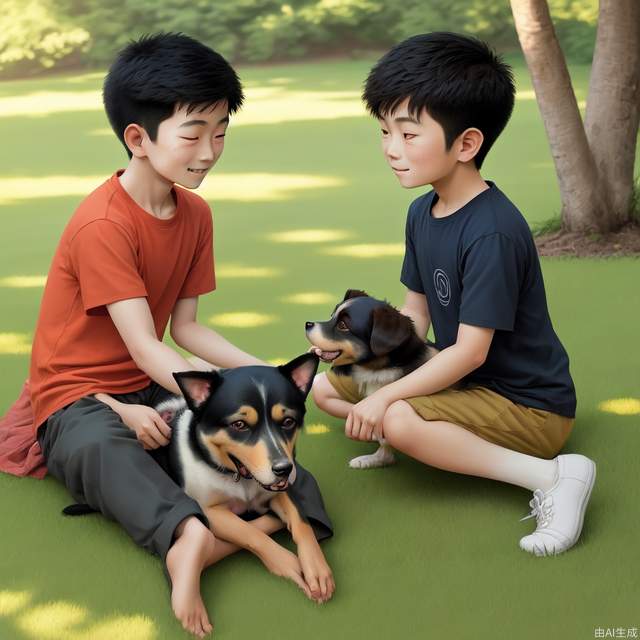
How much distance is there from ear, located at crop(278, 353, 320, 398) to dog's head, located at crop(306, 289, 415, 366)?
0.38m

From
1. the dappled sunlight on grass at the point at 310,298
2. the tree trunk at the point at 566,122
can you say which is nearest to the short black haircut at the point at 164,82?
the dappled sunlight on grass at the point at 310,298

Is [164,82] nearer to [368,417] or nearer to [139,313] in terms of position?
[139,313]

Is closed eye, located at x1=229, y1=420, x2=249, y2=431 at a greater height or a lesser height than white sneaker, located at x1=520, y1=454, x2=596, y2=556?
greater

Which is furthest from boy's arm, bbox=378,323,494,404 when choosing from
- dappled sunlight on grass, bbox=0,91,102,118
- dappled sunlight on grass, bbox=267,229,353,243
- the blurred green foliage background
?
the blurred green foliage background

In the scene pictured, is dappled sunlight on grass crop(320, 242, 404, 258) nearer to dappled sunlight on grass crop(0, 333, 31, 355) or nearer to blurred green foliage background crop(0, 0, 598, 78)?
dappled sunlight on grass crop(0, 333, 31, 355)

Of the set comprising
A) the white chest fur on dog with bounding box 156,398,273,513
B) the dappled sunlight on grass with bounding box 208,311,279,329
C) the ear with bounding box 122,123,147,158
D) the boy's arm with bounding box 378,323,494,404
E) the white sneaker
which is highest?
the ear with bounding box 122,123,147,158

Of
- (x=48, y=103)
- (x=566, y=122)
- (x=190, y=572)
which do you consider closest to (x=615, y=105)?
(x=566, y=122)

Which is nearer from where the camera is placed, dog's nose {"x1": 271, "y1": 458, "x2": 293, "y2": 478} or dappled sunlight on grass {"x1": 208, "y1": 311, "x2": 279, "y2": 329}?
dog's nose {"x1": 271, "y1": 458, "x2": 293, "y2": 478}

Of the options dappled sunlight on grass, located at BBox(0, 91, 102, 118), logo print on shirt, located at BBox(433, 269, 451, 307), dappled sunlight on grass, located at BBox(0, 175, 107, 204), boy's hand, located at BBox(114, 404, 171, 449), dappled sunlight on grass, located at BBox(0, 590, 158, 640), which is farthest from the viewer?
dappled sunlight on grass, located at BBox(0, 91, 102, 118)

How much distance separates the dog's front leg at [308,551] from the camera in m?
2.80

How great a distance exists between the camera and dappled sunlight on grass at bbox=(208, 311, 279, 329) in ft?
16.7

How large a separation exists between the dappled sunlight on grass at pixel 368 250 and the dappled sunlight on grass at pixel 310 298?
32.1 inches

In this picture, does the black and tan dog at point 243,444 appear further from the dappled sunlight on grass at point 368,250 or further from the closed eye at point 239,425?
the dappled sunlight on grass at point 368,250

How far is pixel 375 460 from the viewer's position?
3576mm
